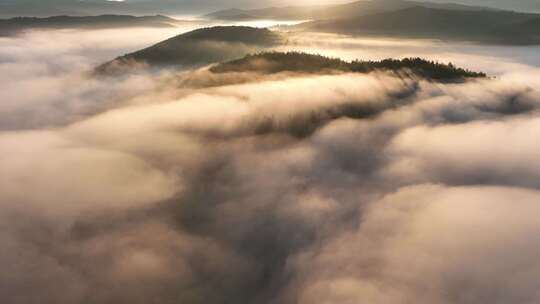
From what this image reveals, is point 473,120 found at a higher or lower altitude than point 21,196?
higher

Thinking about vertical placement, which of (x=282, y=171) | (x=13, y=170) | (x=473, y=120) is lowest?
(x=13, y=170)

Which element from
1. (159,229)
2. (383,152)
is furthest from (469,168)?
(159,229)

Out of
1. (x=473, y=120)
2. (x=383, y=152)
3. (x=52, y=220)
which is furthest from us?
(x=473, y=120)

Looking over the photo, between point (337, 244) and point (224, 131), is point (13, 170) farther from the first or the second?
point (337, 244)

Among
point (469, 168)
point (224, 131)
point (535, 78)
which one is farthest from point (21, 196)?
point (535, 78)

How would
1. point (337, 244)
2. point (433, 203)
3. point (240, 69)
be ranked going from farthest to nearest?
1. point (240, 69)
2. point (433, 203)
3. point (337, 244)

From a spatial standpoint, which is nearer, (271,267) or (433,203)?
(271,267)
